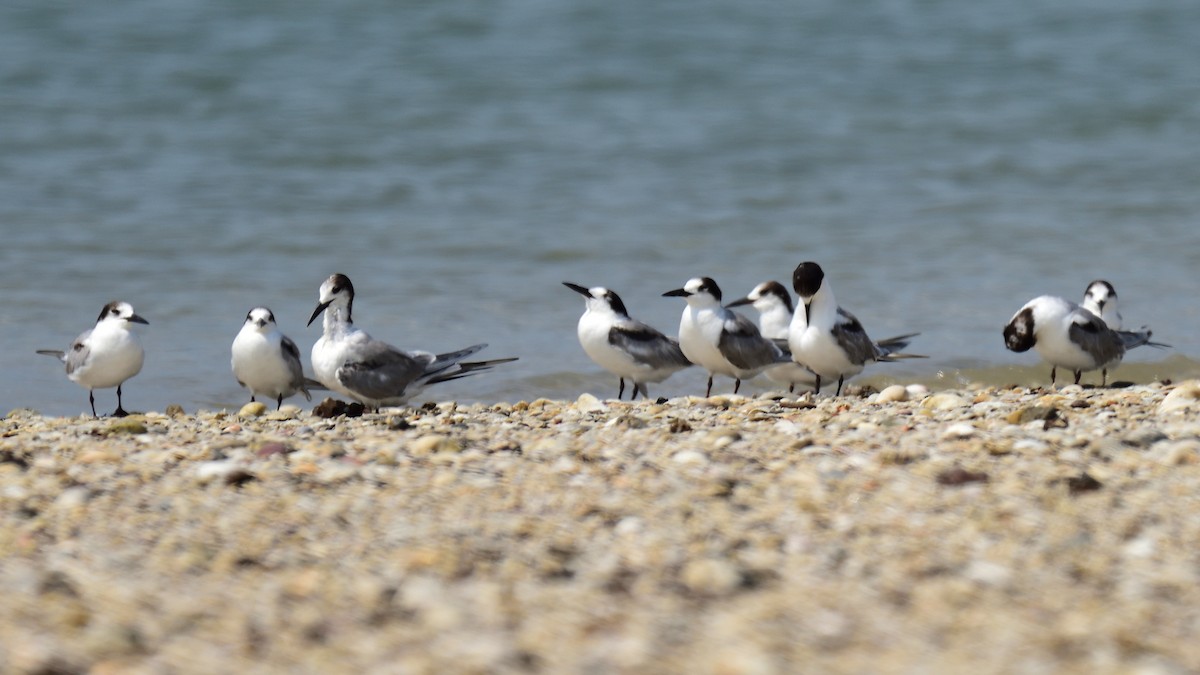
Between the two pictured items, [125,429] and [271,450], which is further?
[125,429]

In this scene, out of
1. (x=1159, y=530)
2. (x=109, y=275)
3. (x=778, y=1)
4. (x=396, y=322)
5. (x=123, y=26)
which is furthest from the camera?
(x=778, y=1)

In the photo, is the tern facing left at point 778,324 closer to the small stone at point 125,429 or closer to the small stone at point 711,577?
the small stone at point 125,429

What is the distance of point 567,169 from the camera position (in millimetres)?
12852

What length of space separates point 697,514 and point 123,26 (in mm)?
14171

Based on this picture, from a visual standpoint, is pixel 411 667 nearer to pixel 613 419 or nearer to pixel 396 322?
pixel 613 419

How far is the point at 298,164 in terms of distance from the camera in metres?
13.1

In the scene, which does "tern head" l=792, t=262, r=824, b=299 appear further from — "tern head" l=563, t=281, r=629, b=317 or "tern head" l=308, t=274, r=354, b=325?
"tern head" l=308, t=274, r=354, b=325

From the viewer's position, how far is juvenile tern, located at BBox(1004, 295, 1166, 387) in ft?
24.6

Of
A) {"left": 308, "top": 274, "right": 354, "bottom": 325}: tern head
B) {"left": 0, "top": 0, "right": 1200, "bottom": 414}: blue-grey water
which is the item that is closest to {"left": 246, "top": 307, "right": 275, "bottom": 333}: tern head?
{"left": 308, "top": 274, "right": 354, "bottom": 325}: tern head

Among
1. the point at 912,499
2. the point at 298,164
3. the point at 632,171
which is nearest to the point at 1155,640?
the point at 912,499

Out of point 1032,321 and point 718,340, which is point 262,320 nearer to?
point 718,340

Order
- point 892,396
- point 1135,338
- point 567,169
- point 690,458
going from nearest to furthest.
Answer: point 690,458 → point 892,396 → point 1135,338 → point 567,169

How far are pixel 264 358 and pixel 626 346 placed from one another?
5.63ft

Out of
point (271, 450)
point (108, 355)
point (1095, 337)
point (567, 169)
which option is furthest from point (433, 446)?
point (567, 169)
